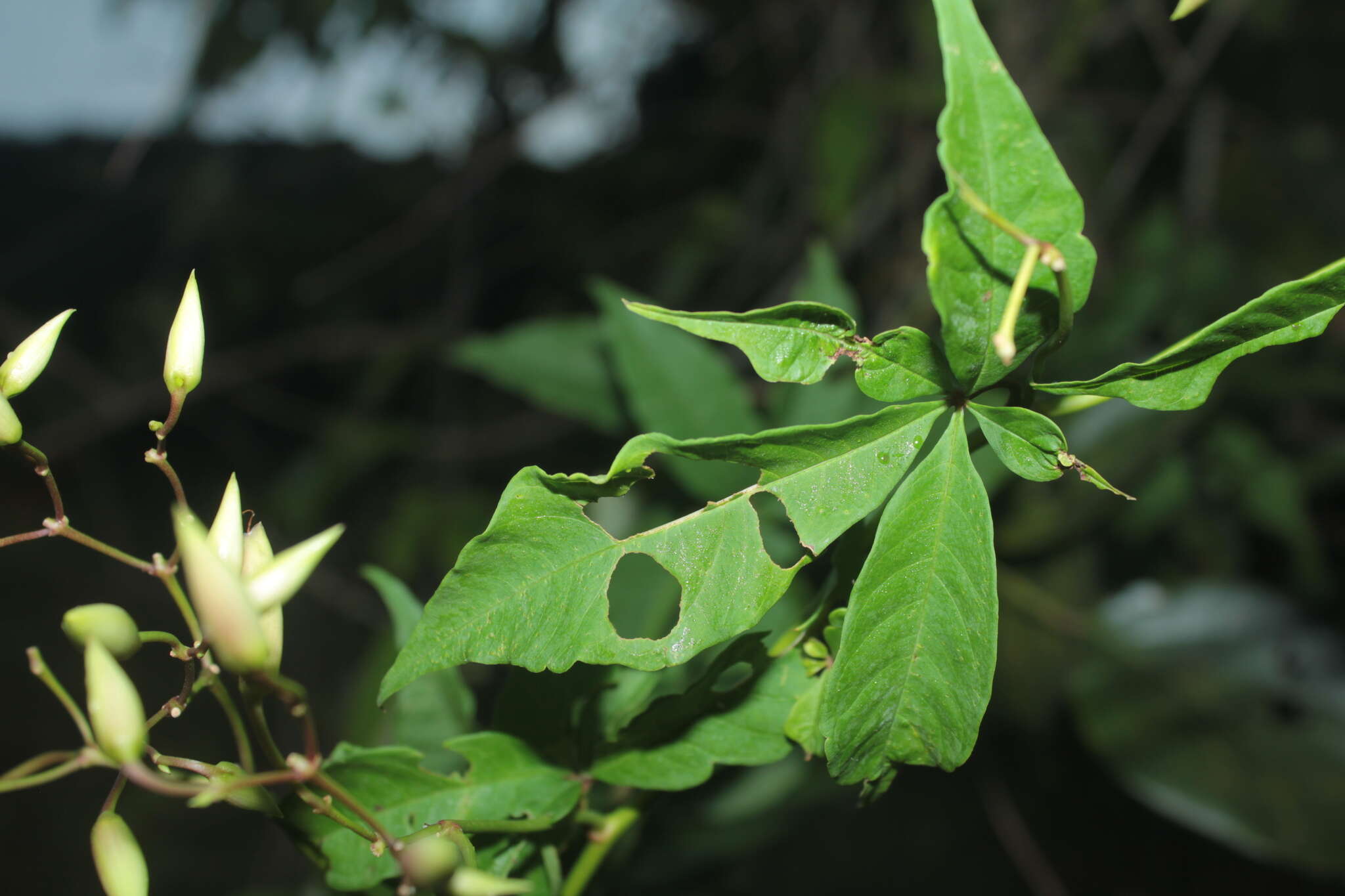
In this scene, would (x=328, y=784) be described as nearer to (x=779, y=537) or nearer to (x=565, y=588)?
(x=565, y=588)

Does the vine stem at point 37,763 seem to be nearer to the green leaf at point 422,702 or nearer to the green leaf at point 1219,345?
the green leaf at point 422,702

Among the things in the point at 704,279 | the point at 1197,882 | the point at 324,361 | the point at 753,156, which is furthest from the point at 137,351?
the point at 1197,882

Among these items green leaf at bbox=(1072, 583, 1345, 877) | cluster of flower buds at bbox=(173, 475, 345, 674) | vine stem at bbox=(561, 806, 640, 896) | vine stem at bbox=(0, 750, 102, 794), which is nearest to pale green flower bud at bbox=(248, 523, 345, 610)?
cluster of flower buds at bbox=(173, 475, 345, 674)

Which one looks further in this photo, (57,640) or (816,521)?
(57,640)

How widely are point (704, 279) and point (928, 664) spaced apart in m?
2.12

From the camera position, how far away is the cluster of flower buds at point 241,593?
365 millimetres

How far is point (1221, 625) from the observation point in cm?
154

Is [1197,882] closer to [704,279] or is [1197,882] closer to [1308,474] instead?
[1308,474]

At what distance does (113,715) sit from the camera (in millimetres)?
386

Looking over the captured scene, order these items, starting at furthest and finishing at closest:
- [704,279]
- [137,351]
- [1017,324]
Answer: [137,351] → [704,279] → [1017,324]

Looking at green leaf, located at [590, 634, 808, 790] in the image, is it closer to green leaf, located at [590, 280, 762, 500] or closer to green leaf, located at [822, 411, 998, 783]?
green leaf, located at [822, 411, 998, 783]

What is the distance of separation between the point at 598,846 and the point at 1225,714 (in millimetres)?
1331

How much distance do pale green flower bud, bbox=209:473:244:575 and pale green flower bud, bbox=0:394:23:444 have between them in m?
0.11

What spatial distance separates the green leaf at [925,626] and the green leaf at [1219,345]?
8 cm
